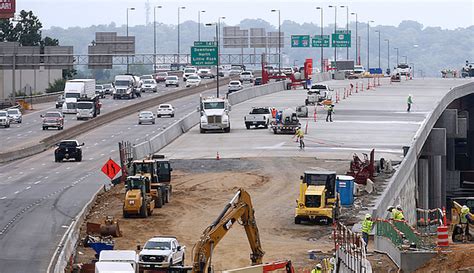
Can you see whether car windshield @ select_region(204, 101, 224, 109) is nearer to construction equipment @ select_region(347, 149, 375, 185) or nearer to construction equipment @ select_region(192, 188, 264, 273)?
construction equipment @ select_region(347, 149, 375, 185)

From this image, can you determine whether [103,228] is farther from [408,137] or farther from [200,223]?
[408,137]

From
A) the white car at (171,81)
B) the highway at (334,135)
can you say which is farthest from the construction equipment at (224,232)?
the white car at (171,81)

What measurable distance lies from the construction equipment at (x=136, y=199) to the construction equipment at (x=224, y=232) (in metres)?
14.3

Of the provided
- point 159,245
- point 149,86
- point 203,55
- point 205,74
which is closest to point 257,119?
point 203,55

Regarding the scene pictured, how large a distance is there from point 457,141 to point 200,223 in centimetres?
9201

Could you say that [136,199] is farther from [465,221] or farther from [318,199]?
[465,221]

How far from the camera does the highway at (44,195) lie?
44.7 m

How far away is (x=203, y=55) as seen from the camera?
12556 cm

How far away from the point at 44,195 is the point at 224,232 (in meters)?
26.2

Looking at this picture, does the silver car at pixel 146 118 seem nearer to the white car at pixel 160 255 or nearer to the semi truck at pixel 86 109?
the semi truck at pixel 86 109

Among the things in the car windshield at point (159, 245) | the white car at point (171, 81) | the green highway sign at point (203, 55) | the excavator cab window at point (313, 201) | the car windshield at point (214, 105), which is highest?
the green highway sign at point (203, 55)

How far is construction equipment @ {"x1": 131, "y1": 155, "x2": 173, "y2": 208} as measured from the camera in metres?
55.8

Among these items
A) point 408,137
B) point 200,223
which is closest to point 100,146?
point 408,137

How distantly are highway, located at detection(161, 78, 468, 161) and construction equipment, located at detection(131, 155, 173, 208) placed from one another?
553 inches
